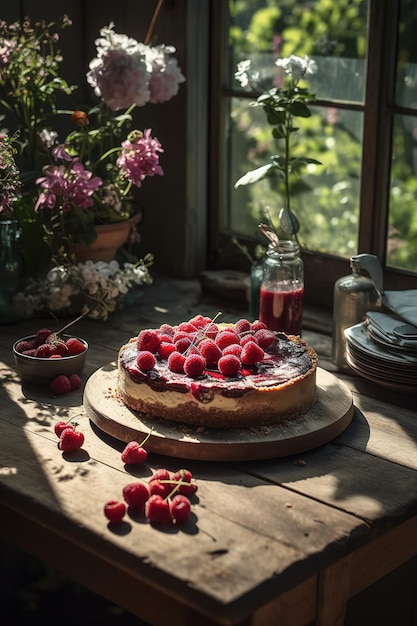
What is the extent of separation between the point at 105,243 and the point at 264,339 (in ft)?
2.52

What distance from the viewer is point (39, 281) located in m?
2.48

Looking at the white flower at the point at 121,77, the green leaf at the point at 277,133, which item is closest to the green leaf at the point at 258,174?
the green leaf at the point at 277,133

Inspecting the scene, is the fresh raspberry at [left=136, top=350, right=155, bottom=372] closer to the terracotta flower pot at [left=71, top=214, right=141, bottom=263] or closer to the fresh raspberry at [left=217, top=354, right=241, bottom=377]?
the fresh raspberry at [left=217, top=354, right=241, bottom=377]

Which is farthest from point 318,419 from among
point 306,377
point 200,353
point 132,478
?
point 132,478

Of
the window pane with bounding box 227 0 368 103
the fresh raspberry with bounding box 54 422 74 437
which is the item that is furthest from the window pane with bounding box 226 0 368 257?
the fresh raspberry with bounding box 54 422 74 437

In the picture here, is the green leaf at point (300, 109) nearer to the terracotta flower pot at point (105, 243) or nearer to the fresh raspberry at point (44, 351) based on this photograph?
the terracotta flower pot at point (105, 243)

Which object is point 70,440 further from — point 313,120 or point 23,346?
point 313,120

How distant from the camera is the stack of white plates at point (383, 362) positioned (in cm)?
198

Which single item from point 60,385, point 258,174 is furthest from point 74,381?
point 258,174

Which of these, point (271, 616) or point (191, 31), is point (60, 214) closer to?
point (191, 31)

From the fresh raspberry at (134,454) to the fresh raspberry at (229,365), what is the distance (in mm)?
205

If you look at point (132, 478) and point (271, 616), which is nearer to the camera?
point (271, 616)

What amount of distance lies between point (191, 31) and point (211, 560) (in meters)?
A: 1.65

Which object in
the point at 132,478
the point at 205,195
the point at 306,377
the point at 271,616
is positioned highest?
the point at 205,195
